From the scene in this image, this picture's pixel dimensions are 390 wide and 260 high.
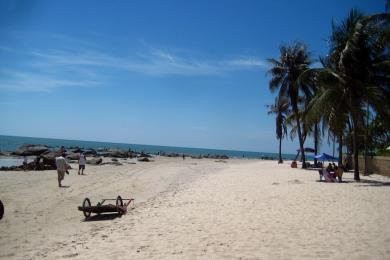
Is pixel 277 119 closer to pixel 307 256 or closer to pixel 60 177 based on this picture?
pixel 60 177

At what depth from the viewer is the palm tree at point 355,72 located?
19922 mm

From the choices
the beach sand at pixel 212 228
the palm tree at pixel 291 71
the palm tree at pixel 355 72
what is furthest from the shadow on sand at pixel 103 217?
the palm tree at pixel 291 71

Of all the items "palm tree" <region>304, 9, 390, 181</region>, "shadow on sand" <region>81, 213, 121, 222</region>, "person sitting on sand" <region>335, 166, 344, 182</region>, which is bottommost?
"shadow on sand" <region>81, 213, 121, 222</region>

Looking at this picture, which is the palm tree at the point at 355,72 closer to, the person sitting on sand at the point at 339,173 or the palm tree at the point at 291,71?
the person sitting on sand at the point at 339,173

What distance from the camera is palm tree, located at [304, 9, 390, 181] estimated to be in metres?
19.9

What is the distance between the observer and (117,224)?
33.0 ft

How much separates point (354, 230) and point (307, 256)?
2540 mm

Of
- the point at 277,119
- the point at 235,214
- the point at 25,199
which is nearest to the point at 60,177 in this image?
the point at 25,199

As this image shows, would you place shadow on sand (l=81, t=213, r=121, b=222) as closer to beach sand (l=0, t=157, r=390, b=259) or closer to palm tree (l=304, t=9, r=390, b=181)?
beach sand (l=0, t=157, r=390, b=259)

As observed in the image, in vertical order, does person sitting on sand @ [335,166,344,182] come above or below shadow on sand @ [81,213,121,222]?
above

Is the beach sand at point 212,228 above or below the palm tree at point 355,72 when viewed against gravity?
below

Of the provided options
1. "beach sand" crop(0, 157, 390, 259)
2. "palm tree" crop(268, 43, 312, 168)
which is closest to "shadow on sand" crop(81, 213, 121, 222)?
"beach sand" crop(0, 157, 390, 259)

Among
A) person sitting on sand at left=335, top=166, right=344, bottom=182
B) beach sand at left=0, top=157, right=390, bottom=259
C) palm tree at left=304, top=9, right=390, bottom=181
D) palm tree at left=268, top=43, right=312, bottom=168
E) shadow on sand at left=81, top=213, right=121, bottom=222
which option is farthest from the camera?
palm tree at left=268, top=43, right=312, bottom=168

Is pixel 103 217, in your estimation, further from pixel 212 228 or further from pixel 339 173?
pixel 339 173
